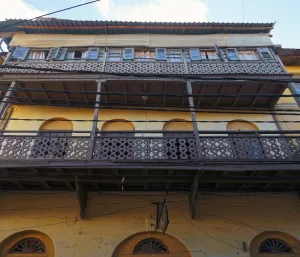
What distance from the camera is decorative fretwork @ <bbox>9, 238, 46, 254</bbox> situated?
7.72m

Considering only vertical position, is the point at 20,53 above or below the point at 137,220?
above

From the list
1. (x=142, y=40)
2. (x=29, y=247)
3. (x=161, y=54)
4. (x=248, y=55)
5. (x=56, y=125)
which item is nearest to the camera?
(x=29, y=247)

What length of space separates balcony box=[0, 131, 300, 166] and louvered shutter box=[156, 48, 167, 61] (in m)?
4.98

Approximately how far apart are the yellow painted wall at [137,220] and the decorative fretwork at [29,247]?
1.23 ft

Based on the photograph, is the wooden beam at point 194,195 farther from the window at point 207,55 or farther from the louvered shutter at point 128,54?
the louvered shutter at point 128,54

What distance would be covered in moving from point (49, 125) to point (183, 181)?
20.3 feet

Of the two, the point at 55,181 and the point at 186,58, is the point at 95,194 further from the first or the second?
the point at 186,58

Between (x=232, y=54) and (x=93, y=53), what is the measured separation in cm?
649

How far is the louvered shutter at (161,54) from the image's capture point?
1170cm

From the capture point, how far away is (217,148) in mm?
8078

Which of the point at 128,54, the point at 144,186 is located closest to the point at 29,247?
the point at 144,186

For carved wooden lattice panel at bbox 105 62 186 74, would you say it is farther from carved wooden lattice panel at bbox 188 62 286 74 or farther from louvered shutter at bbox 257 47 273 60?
louvered shutter at bbox 257 47 273 60

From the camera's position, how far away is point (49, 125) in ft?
35.4

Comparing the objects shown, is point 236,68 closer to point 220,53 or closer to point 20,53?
point 220,53
